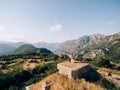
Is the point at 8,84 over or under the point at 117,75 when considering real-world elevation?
under

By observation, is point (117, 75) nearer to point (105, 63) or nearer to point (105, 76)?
point (105, 76)

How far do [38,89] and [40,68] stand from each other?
1945 inches

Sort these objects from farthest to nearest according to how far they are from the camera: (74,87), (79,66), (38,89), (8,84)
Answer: (8,84)
(79,66)
(38,89)
(74,87)

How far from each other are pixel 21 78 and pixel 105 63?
31378mm

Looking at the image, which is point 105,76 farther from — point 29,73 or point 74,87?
point 29,73

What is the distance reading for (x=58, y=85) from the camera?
949 inches

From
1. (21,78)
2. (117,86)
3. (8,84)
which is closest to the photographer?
(117,86)

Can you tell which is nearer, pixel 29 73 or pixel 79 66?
pixel 79 66

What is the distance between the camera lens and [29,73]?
238 ft

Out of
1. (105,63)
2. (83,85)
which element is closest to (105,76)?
(83,85)

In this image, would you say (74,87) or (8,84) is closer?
(74,87)

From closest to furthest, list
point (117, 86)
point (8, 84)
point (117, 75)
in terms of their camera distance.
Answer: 1. point (117, 86)
2. point (117, 75)
3. point (8, 84)

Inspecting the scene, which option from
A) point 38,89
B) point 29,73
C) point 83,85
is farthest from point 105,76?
point 29,73

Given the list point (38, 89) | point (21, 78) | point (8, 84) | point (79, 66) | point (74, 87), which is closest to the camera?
point (74, 87)
